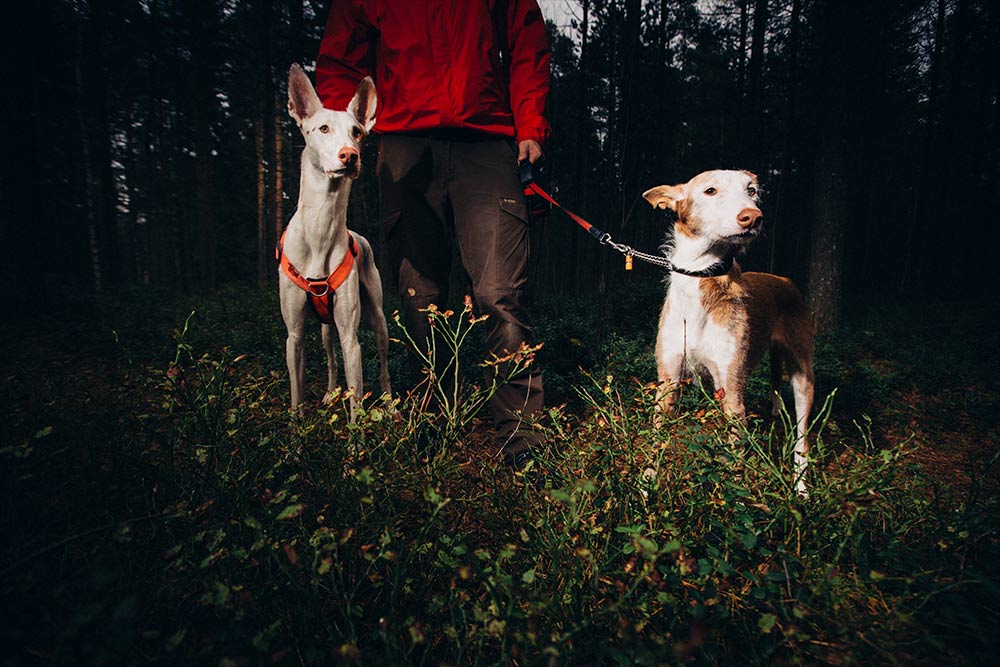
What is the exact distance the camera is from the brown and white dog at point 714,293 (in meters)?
2.46

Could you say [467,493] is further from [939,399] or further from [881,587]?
[939,399]

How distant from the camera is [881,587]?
143 cm

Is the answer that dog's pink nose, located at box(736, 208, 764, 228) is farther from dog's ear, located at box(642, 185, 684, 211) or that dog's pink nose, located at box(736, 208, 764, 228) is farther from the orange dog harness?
the orange dog harness

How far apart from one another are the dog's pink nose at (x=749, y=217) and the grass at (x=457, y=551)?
107 centimetres

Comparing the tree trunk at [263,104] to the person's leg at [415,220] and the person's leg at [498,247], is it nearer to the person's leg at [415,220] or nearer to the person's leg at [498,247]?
the person's leg at [415,220]

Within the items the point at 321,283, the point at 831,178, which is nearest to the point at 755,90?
the point at 831,178

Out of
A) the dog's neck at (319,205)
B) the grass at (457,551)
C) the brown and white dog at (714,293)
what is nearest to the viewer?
the grass at (457,551)

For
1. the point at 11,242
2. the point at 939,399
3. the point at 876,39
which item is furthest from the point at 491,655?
the point at 876,39

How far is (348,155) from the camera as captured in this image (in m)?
2.53

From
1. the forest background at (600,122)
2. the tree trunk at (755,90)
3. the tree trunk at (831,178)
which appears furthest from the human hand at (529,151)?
the tree trunk at (755,90)

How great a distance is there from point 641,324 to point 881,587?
6914 millimetres

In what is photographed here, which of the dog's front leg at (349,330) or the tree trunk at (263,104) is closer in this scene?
the dog's front leg at (349,330)

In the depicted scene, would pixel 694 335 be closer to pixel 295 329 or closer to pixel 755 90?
pixel 295 329

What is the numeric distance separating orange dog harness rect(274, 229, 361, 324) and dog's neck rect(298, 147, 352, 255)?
154mm
